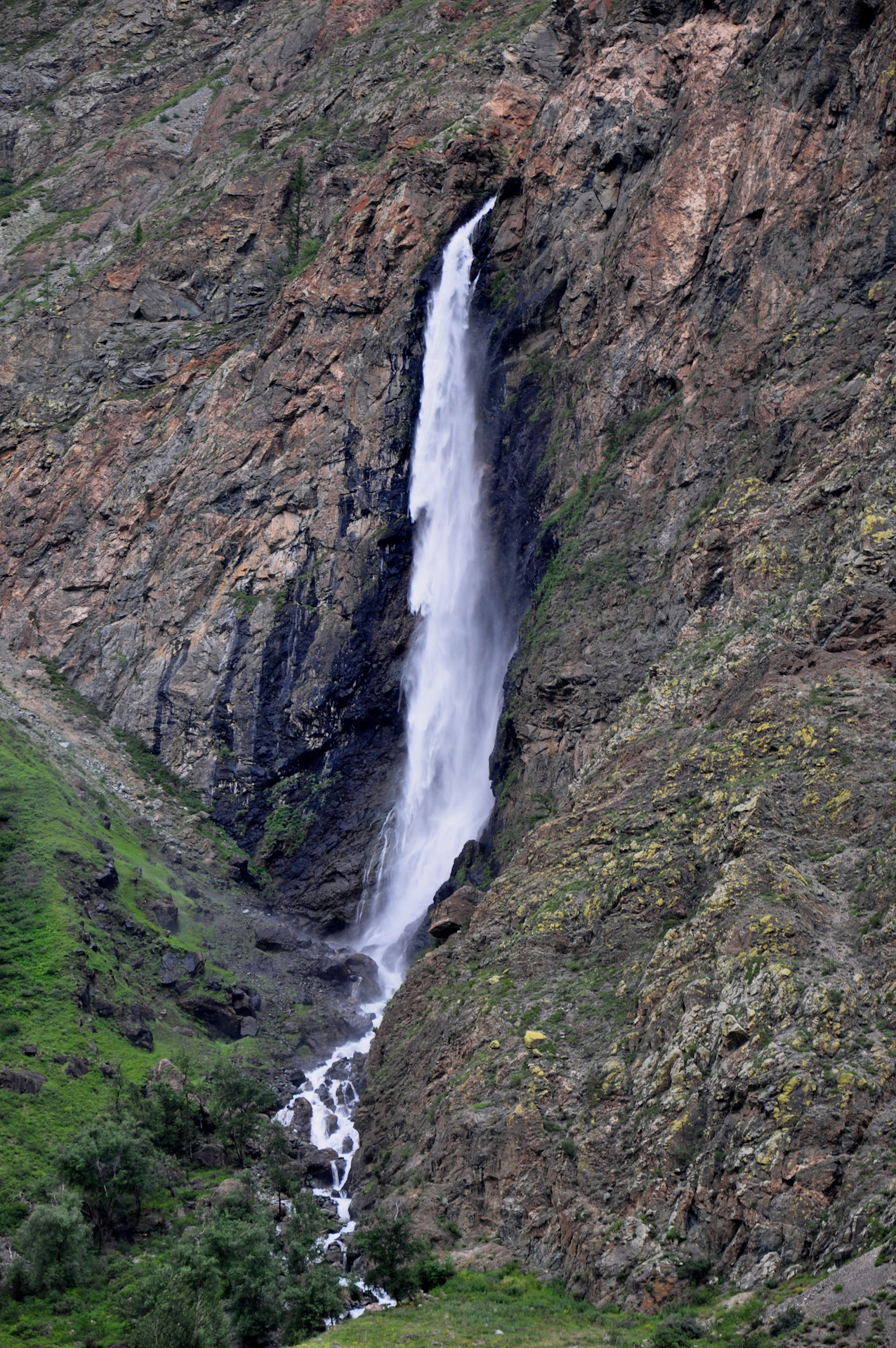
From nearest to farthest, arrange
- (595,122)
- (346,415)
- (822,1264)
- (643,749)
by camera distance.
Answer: (822,1264), (643,749), (595,122), (346,415)

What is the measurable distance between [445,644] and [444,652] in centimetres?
49

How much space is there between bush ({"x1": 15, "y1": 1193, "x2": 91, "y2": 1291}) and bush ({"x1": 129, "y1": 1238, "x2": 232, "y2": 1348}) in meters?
3.30

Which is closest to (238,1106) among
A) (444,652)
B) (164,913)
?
(164,913)

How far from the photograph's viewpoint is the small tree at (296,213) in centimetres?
9262

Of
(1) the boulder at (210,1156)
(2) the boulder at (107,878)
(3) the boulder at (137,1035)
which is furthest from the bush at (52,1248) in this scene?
(2) the boulder at (107,878)

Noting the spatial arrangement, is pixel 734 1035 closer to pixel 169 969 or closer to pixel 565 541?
pixel 565 541

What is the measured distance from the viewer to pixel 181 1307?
3158 cm

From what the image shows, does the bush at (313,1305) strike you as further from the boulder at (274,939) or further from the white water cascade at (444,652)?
the boulder at (274,939)

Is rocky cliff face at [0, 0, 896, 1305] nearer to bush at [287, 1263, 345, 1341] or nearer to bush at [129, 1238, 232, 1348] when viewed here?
bush at [287, 1263, 345, 1341]

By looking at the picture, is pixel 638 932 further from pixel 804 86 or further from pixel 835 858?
pixel 804 86

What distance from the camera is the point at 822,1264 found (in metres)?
22.5

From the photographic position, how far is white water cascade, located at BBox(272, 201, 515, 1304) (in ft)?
199

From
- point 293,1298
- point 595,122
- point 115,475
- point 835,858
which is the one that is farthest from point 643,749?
point 115,475

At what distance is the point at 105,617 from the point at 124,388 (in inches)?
766
